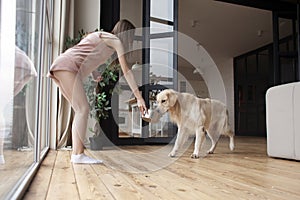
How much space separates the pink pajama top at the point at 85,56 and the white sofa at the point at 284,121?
1.36 m

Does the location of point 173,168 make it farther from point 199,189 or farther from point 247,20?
point 247,20

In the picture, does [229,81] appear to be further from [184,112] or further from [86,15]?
[184,112]

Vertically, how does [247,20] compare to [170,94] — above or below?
above

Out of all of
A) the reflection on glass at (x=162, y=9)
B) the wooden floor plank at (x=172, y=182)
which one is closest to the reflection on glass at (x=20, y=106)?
the wooden floor plank at (x=172, y=182)

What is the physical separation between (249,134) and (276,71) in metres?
3.19

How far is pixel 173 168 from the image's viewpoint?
1.86 meters

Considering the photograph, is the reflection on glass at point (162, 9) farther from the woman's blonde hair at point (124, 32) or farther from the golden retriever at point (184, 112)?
the woman's blonde hair at point (124, 32)

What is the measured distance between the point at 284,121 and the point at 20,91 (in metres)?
1.89

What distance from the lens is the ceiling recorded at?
5.24 meters

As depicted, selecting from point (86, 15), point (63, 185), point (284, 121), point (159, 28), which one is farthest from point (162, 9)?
point (63, 185)

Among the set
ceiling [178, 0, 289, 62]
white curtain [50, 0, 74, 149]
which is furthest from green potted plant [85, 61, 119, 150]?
ceiling [178, 0, 289, 62]

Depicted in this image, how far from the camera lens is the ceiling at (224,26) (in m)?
5.24

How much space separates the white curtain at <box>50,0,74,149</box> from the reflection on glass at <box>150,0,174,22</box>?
1.17m

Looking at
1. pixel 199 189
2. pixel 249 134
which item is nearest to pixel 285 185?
pixel 199 189
